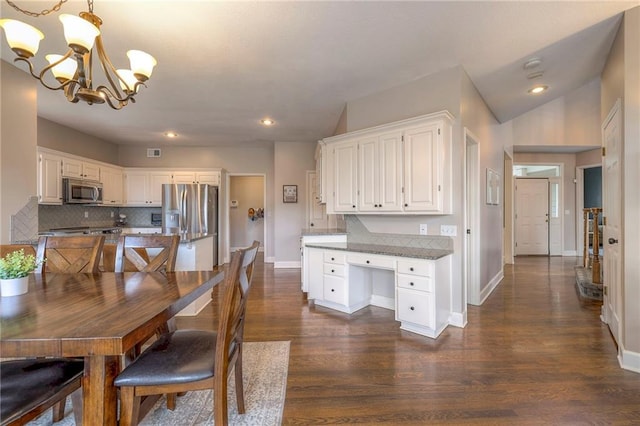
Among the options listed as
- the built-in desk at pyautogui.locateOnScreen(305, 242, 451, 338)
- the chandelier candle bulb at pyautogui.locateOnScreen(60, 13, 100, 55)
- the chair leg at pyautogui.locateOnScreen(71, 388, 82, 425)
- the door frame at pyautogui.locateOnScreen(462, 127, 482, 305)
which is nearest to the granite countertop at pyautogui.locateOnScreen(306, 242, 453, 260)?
the built-in desk at pyautogui.locateOnScreen(305, 242, 451, 338)

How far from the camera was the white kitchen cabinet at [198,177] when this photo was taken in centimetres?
602

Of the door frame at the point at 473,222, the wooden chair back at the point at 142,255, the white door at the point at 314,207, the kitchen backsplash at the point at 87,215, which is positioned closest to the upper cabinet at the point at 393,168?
the door frame at the point at 473,222

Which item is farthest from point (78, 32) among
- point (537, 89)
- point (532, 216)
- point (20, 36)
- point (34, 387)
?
point (532, 216)

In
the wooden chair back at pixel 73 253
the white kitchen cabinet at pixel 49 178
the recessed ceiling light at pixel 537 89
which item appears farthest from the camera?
the white kitchen cabinet at pixel 49 178

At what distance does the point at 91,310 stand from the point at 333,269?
2.41 m

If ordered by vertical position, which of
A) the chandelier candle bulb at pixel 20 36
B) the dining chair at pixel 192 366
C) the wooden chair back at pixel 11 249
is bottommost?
the dining chair at pixel 192 366

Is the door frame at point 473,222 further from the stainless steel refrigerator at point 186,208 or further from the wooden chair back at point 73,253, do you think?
the stainless steel refrigerator at point 186,208

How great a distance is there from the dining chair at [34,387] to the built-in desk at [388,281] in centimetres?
239

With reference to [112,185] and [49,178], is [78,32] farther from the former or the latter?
[112,185]

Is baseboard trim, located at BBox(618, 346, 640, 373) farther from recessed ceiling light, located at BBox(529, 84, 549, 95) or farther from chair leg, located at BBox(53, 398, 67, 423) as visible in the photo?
chair leg, located at BBox(53, 398, 67, 423)

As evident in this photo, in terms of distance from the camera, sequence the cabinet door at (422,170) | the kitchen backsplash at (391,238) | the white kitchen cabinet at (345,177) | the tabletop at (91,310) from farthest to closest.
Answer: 1. the white kitchen cabinet at (345,177)
2. the kitchen backsplash at (391,238)
3. the cabinet door at (422,170)
4. the tabletop at (91,310)

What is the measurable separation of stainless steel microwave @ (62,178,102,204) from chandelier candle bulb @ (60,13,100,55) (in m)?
3.89

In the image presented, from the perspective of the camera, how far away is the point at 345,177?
11.4ft

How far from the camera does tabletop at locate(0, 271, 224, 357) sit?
3.08ft
